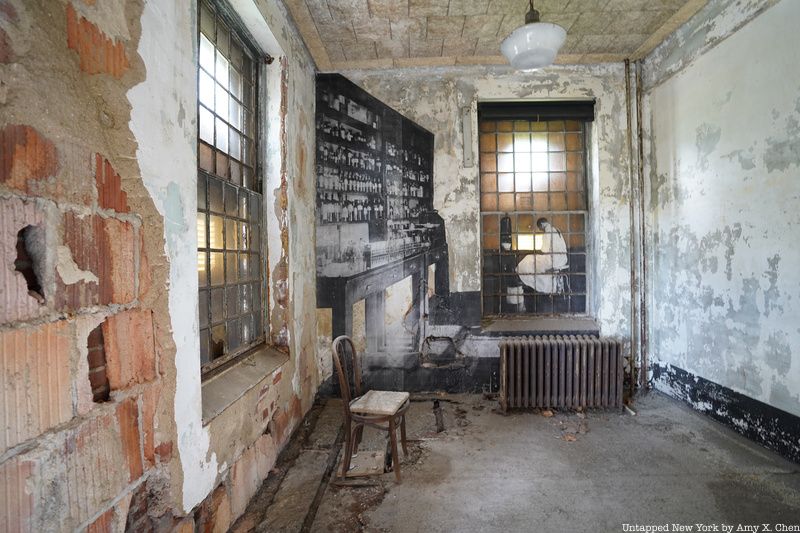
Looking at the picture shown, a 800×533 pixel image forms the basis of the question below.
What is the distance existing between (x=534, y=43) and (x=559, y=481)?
294 cm

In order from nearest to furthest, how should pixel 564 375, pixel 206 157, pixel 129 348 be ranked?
pixel 129 348 → pixel 206 157 → pixel 564 375

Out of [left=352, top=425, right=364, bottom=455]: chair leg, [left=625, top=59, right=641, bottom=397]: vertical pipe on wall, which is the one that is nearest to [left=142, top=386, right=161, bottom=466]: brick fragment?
[left=352, top=425, right=364, bottom=455]: chair leg

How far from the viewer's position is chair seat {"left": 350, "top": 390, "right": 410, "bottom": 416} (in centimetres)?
255

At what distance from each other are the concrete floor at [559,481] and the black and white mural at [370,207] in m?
1.31

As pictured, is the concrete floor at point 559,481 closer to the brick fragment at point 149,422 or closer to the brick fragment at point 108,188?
the brick fragment at point 149,422

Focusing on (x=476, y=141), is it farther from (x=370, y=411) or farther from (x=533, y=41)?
(x=370, y=411)

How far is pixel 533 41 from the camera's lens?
2666 mm

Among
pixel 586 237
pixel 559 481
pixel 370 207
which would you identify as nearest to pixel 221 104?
pixel 370 207

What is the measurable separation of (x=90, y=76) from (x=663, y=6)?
164 inches

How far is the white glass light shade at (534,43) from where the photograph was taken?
261cm

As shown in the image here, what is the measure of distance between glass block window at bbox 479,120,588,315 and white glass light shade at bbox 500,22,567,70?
1.64 m

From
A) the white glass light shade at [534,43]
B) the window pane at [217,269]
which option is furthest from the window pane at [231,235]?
the white glass light shade at [534,43]

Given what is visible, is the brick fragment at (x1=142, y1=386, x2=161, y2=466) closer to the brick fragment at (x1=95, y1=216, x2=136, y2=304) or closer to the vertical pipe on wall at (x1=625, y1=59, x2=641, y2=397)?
the brick fragment at (x1=95, y1=216, x2=136, y2=304)

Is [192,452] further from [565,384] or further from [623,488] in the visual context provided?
[565,384]
